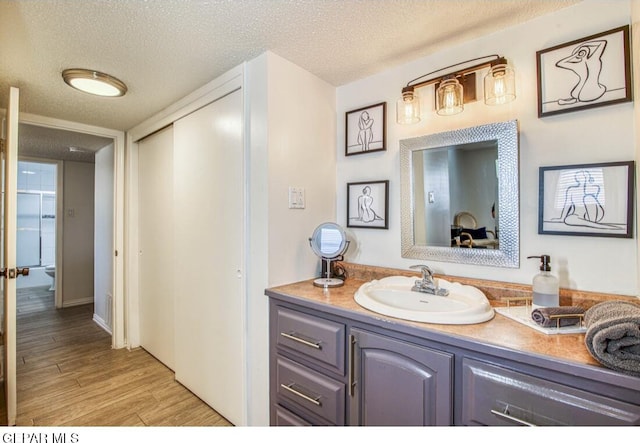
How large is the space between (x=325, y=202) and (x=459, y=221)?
2.47 ft

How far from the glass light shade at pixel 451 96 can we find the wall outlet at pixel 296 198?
0.82 m

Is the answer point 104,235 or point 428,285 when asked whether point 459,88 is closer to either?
point 428,285

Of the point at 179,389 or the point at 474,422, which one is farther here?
the point at 179,389

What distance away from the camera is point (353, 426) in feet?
3.74

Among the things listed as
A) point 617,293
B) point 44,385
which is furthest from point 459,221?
point 44,385

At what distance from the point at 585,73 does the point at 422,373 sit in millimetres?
1275

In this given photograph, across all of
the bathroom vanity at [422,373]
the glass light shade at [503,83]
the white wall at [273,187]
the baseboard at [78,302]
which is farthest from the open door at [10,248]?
the baseboard at [78,302]

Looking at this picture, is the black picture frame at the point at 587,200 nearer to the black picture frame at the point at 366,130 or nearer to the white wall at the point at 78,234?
the black picture frame at the point at 366,130

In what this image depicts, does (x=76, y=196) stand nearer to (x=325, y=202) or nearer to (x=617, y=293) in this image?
(x=325, y=202)

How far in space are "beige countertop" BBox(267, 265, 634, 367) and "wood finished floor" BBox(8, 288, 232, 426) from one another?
3.60ft

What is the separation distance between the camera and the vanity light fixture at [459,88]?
1.24 metres

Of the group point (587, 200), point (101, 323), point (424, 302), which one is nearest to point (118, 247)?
point (101, 323)

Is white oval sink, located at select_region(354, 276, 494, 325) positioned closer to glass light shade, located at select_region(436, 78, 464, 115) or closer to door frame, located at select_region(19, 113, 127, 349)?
glass light shade, located at select_region(436, 78, 464, 115)

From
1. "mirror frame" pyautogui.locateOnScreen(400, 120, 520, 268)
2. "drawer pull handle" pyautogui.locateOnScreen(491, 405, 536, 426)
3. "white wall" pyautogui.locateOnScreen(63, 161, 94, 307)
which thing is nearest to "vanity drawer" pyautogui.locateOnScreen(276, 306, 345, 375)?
"drawer pull handle" pyautogui.locateOnScreen(491, 405, 536, 426)
